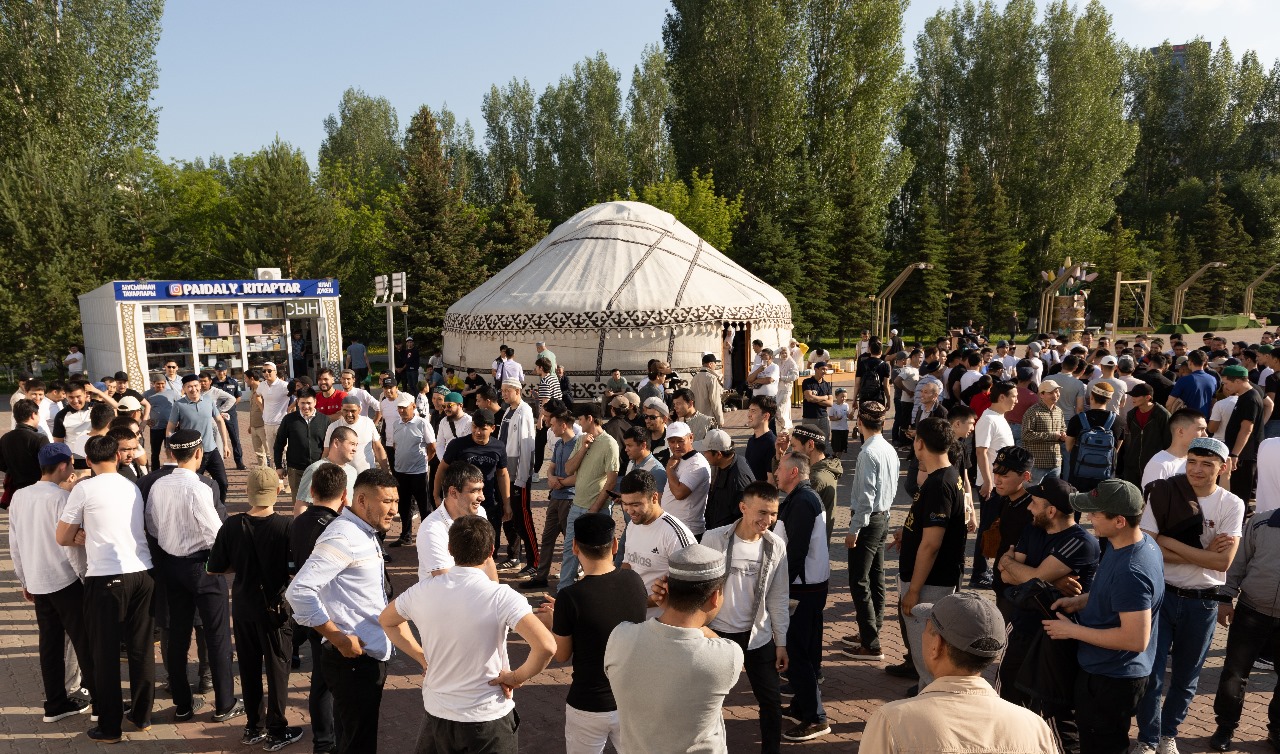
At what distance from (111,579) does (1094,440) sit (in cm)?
783

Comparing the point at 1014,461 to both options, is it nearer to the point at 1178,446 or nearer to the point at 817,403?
the point at 1178,446

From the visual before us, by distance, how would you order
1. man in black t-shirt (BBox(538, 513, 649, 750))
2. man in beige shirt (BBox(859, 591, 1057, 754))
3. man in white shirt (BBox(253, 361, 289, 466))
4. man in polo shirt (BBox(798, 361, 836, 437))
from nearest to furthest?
man in beige shirt (BBox(859, 591, 1057, 754))
man in black t-shirt (BBox(538, 513, 649, 750))
man in polo shirt (BBox(798, 361, 836, 437))
man in white shirt (BBox(253, 361, 289, 466))

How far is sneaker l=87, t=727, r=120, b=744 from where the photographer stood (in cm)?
491

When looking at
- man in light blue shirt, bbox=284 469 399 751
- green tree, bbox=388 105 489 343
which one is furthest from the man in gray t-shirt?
green tree, bbox=388 105 489 343

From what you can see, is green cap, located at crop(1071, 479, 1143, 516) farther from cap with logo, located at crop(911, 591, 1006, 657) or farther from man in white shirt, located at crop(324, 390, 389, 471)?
man in white shirt, located at crop(324, 390, 389, 471)

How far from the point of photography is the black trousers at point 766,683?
4227mm

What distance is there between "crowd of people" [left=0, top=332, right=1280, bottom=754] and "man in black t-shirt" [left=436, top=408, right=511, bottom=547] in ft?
0.09

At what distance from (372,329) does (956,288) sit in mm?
26940

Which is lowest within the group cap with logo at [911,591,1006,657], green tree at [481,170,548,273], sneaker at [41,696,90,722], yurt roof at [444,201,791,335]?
sneaker at [41,696,90,722]

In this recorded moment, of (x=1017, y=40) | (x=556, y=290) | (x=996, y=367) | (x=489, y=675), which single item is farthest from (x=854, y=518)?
(x=1017, y=40)

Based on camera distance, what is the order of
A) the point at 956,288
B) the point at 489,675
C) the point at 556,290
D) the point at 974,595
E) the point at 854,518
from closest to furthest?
the point at 974,595 → the point at 489,675 → the point at 854,518 → the point at 556,290 → the point at 956,288

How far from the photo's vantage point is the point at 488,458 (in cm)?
709

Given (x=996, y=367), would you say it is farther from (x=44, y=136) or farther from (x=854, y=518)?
(x=44, y=136)

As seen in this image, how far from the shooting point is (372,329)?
3731 centimetres
